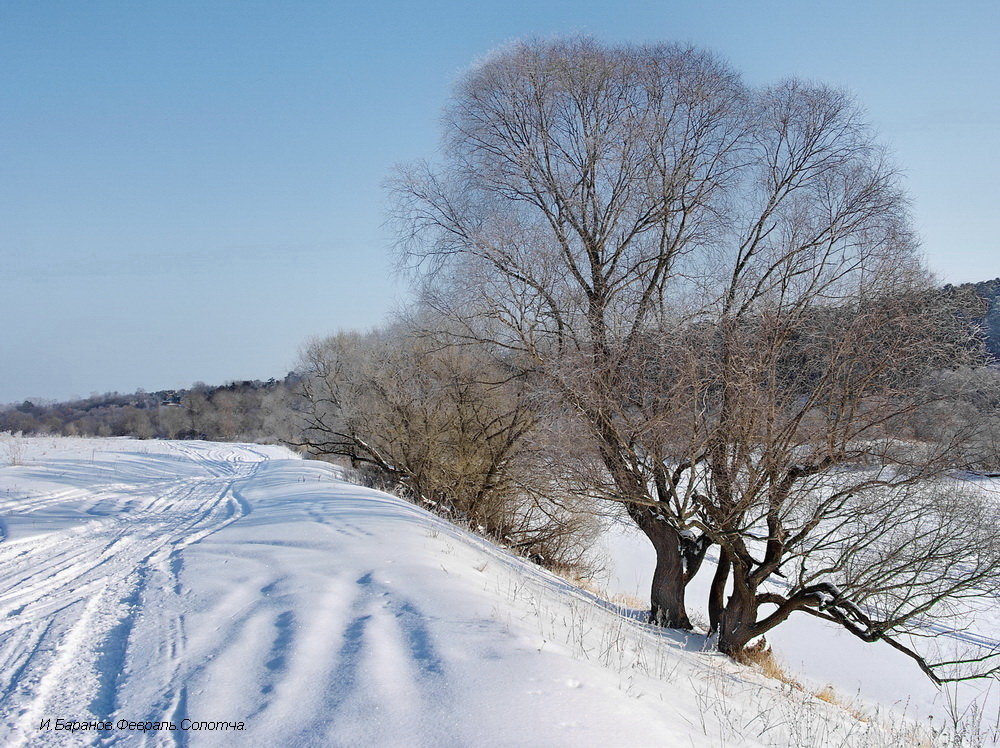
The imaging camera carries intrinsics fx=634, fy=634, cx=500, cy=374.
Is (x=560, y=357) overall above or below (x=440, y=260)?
below

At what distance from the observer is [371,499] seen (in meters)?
10.3

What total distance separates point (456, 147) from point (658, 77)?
358cm

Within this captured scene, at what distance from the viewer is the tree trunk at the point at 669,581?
10023 millimetres

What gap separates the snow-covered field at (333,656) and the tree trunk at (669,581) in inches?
85.5

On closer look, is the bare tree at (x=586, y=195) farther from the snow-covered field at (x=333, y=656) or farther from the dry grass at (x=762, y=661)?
the snow-covered field at (x=333, y=656)

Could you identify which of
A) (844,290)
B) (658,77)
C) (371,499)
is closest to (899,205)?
(844,290)

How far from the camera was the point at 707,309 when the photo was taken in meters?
9.36

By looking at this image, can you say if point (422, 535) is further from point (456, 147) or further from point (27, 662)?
point (456, 147)

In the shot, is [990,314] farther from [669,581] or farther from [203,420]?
[203,420]

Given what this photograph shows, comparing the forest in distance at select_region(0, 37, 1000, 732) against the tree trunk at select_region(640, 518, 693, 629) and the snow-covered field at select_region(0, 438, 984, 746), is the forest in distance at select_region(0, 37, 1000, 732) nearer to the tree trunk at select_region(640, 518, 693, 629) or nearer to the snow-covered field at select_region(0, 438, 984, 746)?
the tree trunk at select_region(640, 518, 693, 629)

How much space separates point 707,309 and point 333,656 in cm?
742

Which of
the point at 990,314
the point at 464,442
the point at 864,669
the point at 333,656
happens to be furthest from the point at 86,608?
the point at 864,669

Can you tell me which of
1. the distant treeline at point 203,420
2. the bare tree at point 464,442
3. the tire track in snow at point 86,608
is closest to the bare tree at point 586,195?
the bare tree at point 464,442

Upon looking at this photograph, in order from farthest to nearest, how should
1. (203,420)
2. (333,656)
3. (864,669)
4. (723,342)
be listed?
1. (203,420)
2. (864,669)
3. (723,342)
4. (333,656)
